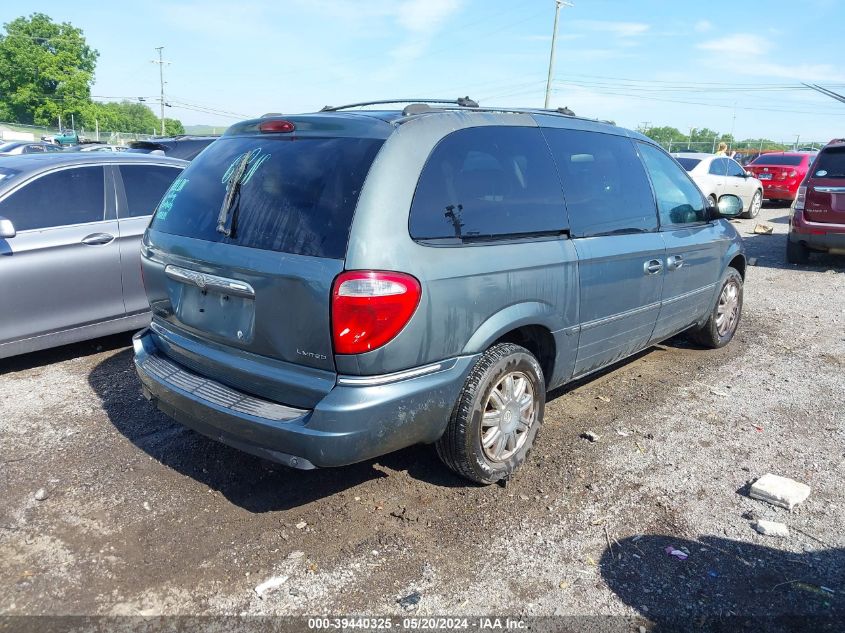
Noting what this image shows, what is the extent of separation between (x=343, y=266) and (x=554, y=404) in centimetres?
246

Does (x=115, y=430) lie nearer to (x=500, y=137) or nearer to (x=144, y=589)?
(x=144, y=589)

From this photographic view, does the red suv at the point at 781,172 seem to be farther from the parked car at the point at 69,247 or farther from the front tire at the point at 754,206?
the parked car at the point at 69,247

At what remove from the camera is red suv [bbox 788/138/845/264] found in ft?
30.6

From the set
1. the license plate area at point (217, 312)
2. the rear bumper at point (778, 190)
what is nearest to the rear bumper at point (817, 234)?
the license plate area at point (217, 312)

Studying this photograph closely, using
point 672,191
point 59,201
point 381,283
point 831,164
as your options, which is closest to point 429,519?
point 381,283

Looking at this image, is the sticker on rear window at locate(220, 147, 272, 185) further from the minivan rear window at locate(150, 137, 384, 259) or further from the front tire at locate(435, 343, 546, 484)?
the front tire at locate(435, 343, 546, 484)

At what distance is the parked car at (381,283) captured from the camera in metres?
2.77

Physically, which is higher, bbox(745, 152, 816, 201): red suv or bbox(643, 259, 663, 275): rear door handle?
bbox(745, 152, 816, 201): red suv

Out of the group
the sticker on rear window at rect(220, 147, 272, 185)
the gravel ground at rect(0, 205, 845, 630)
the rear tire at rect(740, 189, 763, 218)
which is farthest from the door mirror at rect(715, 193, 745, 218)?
the rear tire at rect(740, 189, 763, 218)

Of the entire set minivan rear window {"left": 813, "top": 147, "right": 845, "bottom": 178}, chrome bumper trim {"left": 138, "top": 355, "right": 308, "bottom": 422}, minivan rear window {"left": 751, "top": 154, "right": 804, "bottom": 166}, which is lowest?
chrome bumper trim {"left": 138, "top": 355, "right": 308, "bottom": 422}

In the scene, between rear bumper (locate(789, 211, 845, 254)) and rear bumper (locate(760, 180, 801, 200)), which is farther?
rear bumper (locate(760, 180, 801, 200))

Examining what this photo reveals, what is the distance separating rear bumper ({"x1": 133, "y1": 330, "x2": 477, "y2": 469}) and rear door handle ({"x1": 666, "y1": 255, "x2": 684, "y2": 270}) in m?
2.17

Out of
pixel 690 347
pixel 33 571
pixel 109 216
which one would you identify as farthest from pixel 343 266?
pixel 690 347

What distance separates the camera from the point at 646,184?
15.1 ft
